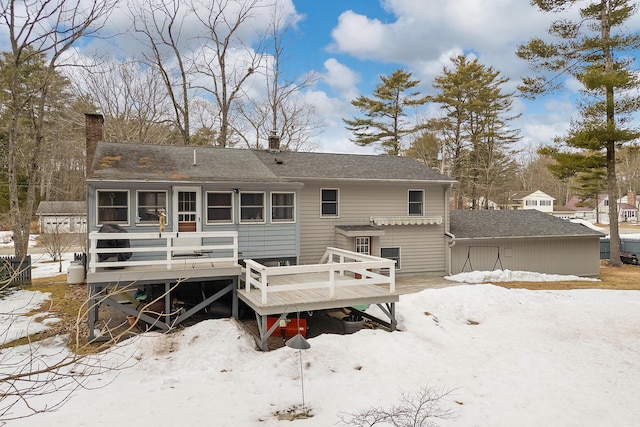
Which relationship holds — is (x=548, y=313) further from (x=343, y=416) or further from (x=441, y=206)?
(x=343, y=416)

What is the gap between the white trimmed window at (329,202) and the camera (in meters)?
16.6

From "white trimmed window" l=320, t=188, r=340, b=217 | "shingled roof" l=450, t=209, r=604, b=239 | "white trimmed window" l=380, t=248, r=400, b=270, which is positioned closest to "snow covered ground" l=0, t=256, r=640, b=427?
"white trimmed window" l=380, t=248, r=400, b=270

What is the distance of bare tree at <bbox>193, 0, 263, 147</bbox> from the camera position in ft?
87.5

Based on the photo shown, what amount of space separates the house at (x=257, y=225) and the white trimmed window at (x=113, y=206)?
0.10ft

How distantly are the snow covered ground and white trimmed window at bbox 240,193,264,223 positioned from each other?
387 centimetres

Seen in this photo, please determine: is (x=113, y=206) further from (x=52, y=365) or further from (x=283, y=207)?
(x=52, y=365)

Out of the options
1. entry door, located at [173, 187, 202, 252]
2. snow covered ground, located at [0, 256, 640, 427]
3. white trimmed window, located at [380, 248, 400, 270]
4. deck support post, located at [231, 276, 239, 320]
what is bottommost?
snow covered ground, located at [0, 256, 640, 427]

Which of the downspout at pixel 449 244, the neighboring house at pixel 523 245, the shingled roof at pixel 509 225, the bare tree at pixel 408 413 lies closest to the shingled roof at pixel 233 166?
the downspout at pixel 449 244

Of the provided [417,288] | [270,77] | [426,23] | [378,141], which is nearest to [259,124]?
[270,77]

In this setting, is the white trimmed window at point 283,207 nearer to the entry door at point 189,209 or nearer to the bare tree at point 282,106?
the entry door at point 189,209

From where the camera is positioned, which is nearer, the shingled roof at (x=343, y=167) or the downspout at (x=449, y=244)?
the shingled roof at (x=343, y=167)

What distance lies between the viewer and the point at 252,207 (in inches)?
504

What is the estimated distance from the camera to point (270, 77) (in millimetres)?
28656

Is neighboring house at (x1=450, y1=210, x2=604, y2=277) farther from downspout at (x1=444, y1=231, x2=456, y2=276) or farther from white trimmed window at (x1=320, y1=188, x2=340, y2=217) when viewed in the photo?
white trimmed window at (x1=320, y1=188, x2=340, y2=217)
